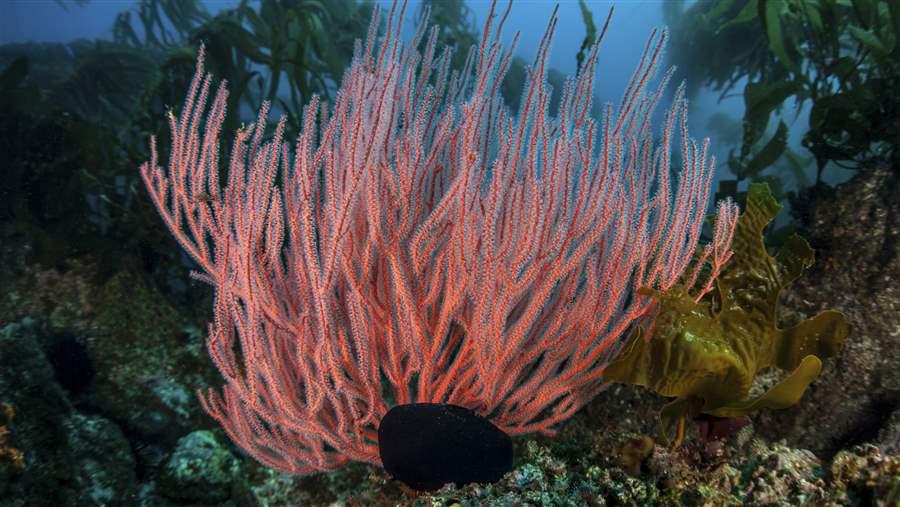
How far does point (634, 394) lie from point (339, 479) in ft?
4.91

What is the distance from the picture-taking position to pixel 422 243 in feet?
6.90

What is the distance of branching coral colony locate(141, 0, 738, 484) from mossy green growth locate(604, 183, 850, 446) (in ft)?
0.51

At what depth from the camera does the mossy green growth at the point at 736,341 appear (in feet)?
6.06

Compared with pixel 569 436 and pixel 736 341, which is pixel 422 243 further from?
pixel 736 341

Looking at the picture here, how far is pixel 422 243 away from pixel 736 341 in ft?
4.52

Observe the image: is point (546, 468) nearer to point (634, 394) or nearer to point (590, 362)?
point (590, 362)

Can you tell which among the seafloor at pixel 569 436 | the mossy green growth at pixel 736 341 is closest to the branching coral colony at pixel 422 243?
the mossy green growth at pixel 736 341

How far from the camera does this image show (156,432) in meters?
3.26

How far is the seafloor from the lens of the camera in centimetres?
168

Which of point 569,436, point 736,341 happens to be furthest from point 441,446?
point 736,341

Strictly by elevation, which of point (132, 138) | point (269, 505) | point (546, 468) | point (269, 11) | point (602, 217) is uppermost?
point (269, 11)

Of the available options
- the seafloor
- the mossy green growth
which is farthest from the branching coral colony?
the seafloor

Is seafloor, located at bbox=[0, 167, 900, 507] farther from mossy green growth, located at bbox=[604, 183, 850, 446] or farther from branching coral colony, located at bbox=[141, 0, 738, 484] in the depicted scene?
branching coral colony, located at bbox=[141, 0, 738, 484]

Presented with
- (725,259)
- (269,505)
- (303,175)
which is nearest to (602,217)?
(725,259)
